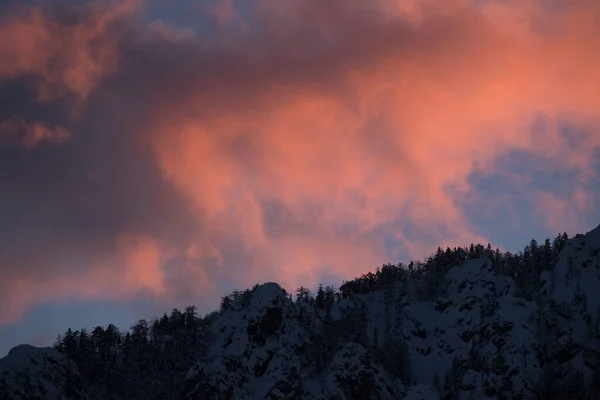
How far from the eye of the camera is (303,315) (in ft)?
538

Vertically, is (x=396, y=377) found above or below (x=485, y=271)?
below

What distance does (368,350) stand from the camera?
153m

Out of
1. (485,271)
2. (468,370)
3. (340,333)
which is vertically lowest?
(468,370)

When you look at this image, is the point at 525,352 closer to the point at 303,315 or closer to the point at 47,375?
the point at 303,315

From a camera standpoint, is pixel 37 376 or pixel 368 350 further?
pixel 368 350

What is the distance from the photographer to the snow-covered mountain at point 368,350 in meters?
138

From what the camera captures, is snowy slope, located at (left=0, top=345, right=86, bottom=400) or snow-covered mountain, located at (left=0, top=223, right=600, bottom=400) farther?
snow-covered mountain, located at (left=0, top=223, right=600, bottom=400)

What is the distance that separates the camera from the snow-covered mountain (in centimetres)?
13825

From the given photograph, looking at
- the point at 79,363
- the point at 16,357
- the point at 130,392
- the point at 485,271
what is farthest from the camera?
the point at 485,271

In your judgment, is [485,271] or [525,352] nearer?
[525,352]

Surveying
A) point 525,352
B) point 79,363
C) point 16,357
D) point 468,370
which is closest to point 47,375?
point 16,357

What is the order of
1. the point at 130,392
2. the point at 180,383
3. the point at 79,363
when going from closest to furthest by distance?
the point at 180,383
the point at 130,392
the point at 79,363

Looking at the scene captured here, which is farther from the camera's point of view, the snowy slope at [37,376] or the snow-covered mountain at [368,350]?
the snow-covered mountain at [368,350]

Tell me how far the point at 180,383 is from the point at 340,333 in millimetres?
36422
